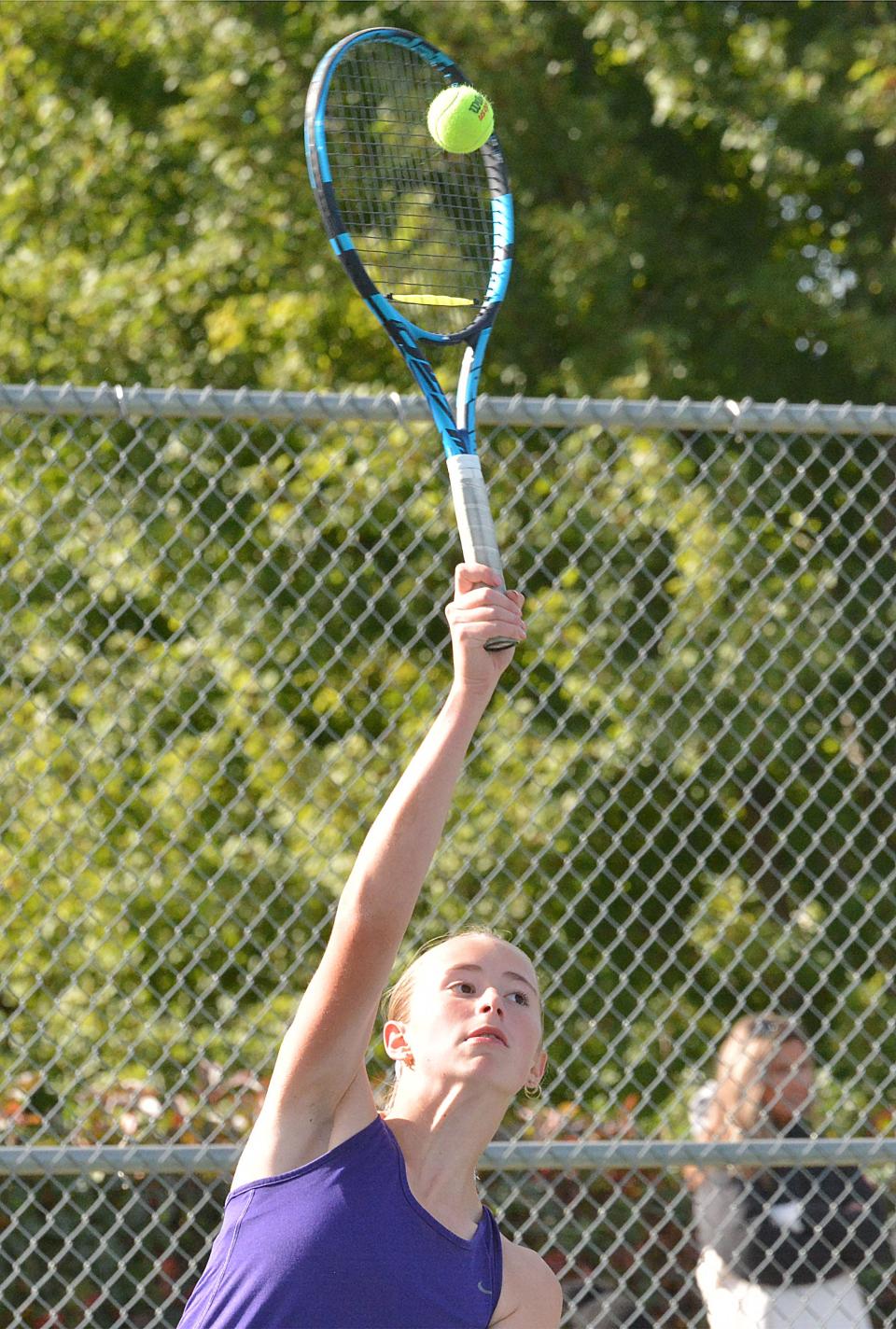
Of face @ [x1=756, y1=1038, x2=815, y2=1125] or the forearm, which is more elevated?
the forearm

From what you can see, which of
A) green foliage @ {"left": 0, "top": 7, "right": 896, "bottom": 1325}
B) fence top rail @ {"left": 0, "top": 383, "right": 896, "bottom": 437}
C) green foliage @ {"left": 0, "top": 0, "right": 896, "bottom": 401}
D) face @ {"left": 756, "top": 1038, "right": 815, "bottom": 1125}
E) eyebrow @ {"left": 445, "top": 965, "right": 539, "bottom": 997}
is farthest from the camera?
green foliage @ {"left": 0, "top": 0, "right": 896, "bottom": 401}

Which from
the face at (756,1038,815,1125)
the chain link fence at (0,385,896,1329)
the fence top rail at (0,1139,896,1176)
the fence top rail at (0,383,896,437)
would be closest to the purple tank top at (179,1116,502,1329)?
the fence top rail at (0,1139,896,1176)

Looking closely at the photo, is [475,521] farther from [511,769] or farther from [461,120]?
[511,769]

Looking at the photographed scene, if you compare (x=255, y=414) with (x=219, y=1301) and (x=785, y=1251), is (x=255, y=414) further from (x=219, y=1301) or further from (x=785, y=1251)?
(x=785, y=1251)

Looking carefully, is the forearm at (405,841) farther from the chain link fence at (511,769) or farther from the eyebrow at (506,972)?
the chain link fence at (511,769)

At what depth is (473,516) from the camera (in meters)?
2.02

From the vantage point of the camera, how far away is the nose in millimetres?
2059

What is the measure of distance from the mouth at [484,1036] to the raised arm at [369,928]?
166 millimetres

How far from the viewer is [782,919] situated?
5367mm

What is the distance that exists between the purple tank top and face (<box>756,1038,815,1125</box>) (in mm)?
2000

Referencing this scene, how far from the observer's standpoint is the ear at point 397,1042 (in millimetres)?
2129

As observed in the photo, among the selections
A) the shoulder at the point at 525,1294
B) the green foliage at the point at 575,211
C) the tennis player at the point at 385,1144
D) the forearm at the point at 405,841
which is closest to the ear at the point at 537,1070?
the tennis player at the point at 385,1144

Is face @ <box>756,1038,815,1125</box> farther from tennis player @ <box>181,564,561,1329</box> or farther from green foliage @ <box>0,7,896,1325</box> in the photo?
tennis player @ <box>181,564,561,1329</box>

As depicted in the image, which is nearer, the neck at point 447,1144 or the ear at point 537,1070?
the neck at point 447,1144
